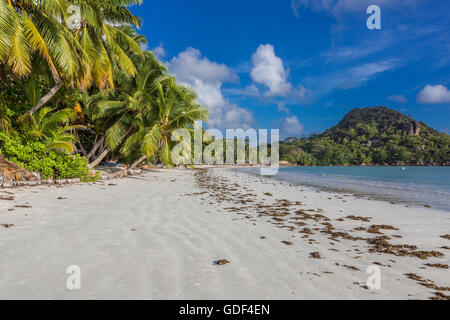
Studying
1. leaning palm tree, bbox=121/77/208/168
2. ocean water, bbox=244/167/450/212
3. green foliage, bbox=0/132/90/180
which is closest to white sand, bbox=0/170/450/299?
green foliage, bbox=0/132/90/180

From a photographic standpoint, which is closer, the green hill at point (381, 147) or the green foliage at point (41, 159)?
the green foliage at point (41, 159)

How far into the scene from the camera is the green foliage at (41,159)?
8681mm

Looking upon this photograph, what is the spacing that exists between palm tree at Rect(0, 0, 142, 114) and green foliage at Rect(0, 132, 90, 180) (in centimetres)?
213

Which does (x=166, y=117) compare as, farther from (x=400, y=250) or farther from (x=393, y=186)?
(x=393, y=186)

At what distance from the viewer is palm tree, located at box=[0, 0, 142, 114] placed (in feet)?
23.1

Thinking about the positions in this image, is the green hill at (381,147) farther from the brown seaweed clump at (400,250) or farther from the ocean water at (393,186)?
the brown seaweed clump at (400,250)

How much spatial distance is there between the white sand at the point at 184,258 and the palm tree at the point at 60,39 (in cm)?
503

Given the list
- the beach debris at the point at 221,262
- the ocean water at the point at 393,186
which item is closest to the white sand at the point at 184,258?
the beach debris at the point at 221,262

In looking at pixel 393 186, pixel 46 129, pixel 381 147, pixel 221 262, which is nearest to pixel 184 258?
pixel 221 262

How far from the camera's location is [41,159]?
935cm

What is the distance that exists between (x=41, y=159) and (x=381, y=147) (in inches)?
5326

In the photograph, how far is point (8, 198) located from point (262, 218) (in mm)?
6588
